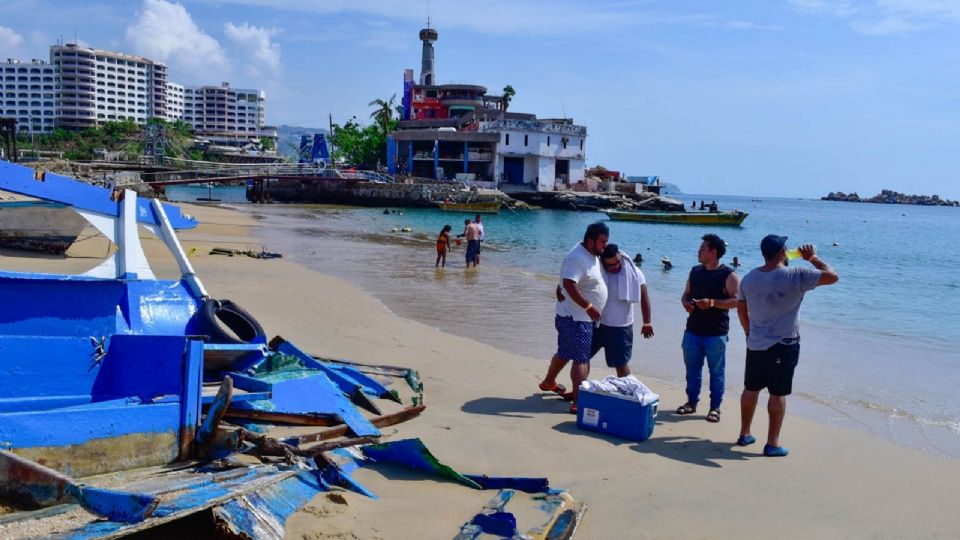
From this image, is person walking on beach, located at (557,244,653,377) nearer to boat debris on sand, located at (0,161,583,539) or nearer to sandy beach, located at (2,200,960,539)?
sandy beach, located at (2,200,960,539)

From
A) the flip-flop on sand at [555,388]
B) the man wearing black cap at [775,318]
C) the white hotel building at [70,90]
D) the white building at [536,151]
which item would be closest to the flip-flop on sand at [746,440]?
the man wearing black cap at [775,318]

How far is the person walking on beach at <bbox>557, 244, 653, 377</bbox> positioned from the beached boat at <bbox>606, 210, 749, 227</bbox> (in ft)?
162

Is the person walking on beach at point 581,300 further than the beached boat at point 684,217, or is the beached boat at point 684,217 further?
the beached boat at point 684,217

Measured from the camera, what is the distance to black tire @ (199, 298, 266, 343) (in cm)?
634

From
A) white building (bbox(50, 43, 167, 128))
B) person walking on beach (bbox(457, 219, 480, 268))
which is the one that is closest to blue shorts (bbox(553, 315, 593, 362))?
person walking on beach (bbox(457, 219, 480, 268))

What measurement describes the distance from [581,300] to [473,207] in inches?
2174

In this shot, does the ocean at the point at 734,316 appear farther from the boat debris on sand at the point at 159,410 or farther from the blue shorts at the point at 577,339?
the boat debris on sand at the point at 159,410

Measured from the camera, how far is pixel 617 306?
705 centimetres

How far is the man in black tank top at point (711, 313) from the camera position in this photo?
22.3 ft

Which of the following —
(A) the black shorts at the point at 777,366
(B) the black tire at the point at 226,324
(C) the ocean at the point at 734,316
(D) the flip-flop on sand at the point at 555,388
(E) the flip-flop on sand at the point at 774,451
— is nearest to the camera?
(A) the black shorts at the point at 777,366

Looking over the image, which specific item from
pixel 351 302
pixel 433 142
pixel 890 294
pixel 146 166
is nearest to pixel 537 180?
pixel 433 142

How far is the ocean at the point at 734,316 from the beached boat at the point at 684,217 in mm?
14932

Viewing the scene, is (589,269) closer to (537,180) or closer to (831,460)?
(831,460)

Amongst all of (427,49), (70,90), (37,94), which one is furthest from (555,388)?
(37,94)
